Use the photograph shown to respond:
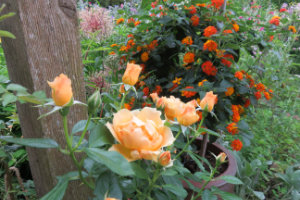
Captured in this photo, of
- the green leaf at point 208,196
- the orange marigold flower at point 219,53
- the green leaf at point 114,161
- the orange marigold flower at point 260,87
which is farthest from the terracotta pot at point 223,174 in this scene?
the green leaf at point 114,161

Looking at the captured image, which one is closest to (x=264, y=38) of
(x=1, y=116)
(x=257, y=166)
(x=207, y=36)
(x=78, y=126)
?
(x=207, y=36)

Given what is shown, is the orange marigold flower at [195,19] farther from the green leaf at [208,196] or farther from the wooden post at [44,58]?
the green leaf at [208,196]

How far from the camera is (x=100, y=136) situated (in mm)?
444

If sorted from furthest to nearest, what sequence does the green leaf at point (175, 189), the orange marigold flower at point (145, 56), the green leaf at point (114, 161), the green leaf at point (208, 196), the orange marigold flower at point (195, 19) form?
the orange marigold flower at point (145, 56), the orange marigold flower at point (195, 19), the green leaf at point (208, 196), the green leaf at point (175, 189), the green leaf at point (114, 161)

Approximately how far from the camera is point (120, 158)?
0.38m

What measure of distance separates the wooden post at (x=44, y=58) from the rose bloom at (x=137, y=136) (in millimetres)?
314

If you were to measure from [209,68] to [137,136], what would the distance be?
0.79 meters

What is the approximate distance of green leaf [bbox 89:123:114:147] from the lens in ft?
1.43

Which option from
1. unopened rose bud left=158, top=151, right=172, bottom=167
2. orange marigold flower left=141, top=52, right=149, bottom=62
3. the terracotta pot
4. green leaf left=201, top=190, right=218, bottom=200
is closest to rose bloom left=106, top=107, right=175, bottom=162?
unopened rose bud left=158, top=151, right=172, bottom=167

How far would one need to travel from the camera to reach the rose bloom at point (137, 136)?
0.40 metres

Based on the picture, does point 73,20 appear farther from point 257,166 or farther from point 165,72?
point 257,166

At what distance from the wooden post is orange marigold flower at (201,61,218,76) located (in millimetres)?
617

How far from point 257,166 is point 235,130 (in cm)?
57

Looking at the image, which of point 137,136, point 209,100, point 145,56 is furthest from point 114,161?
point 145,56
